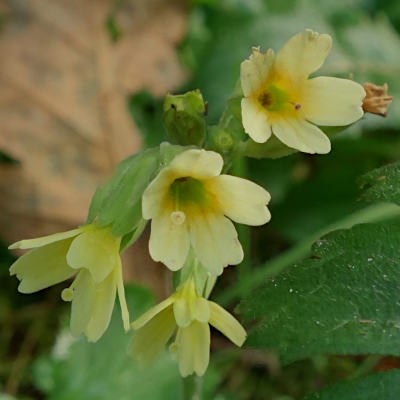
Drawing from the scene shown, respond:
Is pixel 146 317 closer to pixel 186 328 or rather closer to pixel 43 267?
pixel 186 328

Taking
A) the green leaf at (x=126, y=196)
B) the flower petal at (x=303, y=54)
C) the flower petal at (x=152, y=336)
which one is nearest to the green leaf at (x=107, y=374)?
the flower petal at (x=152, y=336)

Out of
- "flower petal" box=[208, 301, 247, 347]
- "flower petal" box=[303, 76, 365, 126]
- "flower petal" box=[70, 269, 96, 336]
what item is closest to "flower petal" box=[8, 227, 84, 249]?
"flower petal" box=[70, 269, 96, 336]

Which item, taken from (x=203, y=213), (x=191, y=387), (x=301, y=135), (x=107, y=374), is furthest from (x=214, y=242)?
(x=107, y=374)

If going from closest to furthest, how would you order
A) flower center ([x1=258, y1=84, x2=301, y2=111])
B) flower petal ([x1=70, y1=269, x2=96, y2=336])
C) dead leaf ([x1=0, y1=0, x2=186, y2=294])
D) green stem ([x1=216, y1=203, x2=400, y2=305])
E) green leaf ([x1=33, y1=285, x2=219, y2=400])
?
flower petal ([x1=70, y1=269, x2=96, y2=336]), flower center ([x1=258, y1=84, x2=301, y2=111]), green leaf ([x1=33, y1=285, x2=219, y2=400]), green stem ([x1=216, y1=203, x2=400, y2=305]), dead leaf ([x1=0, y1=0, x2=186, y2=294])

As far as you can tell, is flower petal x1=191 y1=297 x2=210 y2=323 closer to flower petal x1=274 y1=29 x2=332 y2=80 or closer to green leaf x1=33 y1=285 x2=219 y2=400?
flower petal x1=274 y1=29 x2=332 y2=80

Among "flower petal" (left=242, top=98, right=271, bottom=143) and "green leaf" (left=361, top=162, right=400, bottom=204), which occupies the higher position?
"flower petal" (left=242, top=98, right=271, bottom=143)

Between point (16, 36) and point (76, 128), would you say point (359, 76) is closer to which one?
point (76, 128)

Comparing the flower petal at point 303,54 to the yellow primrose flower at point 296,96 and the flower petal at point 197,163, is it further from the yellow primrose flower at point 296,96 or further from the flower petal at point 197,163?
the flower petal at point 197,163

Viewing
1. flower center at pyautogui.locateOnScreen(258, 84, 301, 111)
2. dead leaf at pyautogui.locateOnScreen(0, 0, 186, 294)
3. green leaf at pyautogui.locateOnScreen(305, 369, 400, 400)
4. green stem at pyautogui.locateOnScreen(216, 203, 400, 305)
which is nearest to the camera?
green leaf at pyautogui.locateOnScreen(305, 369, 400, 400)
